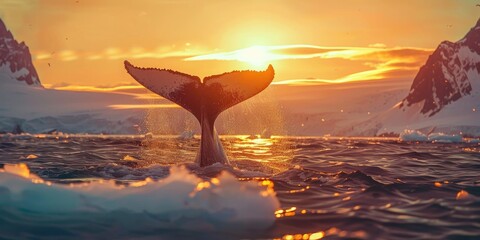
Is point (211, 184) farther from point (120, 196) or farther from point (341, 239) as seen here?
point (341, 239)

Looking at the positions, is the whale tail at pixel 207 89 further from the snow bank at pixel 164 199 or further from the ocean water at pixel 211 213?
the snow bank at pixel 164 199

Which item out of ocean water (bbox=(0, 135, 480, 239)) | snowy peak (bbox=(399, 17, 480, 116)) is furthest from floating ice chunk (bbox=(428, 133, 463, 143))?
snowy peak (bbox=(399, 17, 480, 116))

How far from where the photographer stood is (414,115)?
554ft

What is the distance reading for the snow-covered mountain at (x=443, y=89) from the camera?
158500 mm

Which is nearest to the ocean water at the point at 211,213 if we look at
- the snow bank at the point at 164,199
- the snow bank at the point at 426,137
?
the snow bank at the point at 164,199

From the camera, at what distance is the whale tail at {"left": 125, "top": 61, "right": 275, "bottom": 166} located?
13.7 m

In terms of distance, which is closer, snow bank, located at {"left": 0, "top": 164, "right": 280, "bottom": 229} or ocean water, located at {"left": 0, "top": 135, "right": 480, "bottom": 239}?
ocean water, located at {"left": 0, "top": 135, "right": 480, "bottom": 239}

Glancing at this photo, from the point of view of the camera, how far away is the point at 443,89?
173 metres

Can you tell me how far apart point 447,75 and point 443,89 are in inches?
250

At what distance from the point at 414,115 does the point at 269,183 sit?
16343 cm

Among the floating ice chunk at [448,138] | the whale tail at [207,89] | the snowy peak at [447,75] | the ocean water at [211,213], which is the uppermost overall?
the snowy peak at [447,75]

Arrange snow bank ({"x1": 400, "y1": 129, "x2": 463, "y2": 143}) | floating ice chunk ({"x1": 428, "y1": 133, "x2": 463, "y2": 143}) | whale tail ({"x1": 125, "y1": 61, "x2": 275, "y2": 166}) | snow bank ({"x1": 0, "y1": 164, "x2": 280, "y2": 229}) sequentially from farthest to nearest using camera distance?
snow bank ({"x1": 400, "y1": 129, "x2": 463, "y2": 143})
floating ice chunk ({"x1": 428, "y1": 133, "x2": 463, "y2": 143})
whale tail ({"x1": 125, "y1": 61, "x2": 275, "y2": 166})
snow bank ({"x1": 0, "y1": 164, "x2": 280, "y2": 229})

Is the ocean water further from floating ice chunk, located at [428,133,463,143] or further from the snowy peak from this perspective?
the snowy peak

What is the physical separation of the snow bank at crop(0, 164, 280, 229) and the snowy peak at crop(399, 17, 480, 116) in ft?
544
